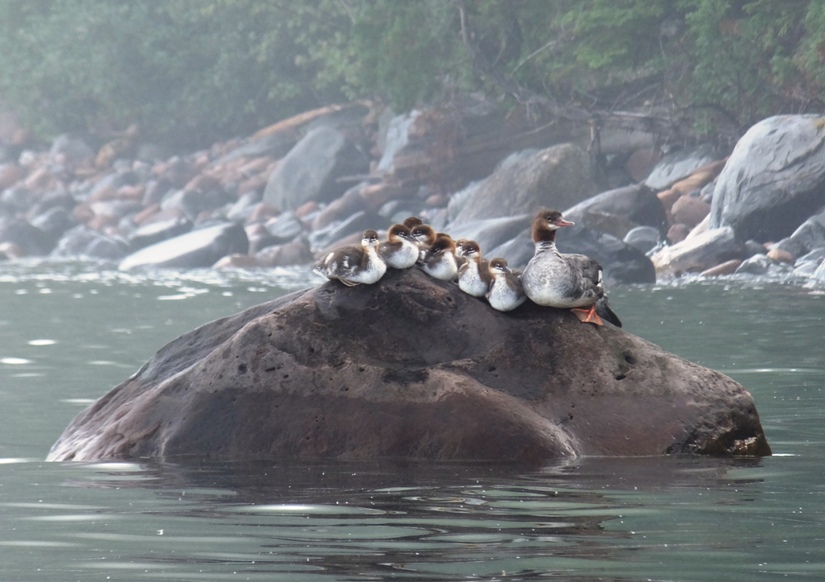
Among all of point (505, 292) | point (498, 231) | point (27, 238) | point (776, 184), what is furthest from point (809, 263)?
point (27, 238)

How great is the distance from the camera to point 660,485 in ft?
23.0

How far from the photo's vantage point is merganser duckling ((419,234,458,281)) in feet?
29.0

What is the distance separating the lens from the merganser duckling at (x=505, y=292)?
853 cm

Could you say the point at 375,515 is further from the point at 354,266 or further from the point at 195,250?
the point at 195,250

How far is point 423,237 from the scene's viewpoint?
29.6 feet

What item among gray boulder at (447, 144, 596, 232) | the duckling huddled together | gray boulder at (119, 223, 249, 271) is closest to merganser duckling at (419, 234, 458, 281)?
the duckling huddled together

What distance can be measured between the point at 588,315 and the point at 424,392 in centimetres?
126

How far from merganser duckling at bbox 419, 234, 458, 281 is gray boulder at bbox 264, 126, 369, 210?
3607 centimetres

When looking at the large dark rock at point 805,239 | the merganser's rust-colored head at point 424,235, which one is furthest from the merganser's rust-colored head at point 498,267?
the large dark rock at point 805,239

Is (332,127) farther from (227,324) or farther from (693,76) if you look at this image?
(227,324)

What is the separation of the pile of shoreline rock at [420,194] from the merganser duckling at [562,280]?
55.5 feet

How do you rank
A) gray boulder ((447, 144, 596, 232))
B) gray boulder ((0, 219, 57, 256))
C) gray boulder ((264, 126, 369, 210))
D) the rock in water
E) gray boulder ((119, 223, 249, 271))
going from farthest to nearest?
1. gray boulder ((0, 219, 57, 256))
2. gray boulder ((264, 126, 369, 210))
3. gray boulder ((119, 223, 249, 271))
4. gray boulder ((447, 144, 596, 232))
5. the rock in water

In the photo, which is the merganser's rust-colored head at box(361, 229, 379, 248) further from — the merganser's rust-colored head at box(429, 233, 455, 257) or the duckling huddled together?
the merganser's rust-colored head at box(429, 233, 455, 257)

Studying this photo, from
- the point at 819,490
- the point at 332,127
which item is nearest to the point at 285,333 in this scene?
the point at 819,490
